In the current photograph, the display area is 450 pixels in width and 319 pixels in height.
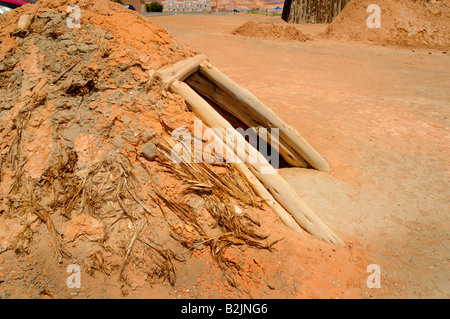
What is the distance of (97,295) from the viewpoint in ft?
7.02

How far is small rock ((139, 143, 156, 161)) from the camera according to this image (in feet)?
8.76

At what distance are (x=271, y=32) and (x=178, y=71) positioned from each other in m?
9.63

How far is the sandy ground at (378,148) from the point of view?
2.58 metres

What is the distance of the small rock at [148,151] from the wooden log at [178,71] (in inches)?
23.3

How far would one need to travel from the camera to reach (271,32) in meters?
11.6

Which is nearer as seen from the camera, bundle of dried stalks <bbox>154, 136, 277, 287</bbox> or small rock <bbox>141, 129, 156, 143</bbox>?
bundle of dried stalks <bbox>154, 136, 277, 287</bbox>

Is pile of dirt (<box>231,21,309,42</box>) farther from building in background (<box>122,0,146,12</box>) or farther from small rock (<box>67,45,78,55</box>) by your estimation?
building in background (<box>122,0,146,12</box>)

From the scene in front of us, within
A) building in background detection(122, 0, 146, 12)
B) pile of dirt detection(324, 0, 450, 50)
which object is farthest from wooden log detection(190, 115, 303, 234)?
building in background detection(122, 0, 146, 12)

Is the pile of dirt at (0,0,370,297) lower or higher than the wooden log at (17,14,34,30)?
lower

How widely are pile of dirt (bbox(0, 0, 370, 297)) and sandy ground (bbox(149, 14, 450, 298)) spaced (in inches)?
17.6
